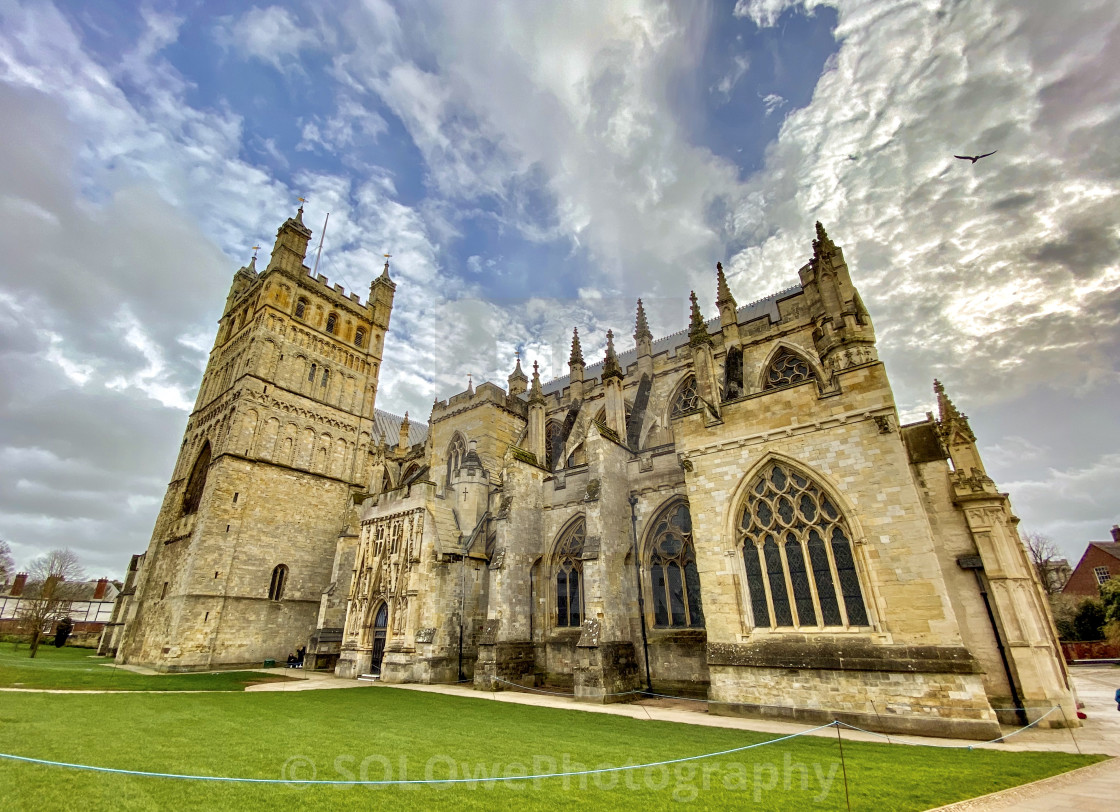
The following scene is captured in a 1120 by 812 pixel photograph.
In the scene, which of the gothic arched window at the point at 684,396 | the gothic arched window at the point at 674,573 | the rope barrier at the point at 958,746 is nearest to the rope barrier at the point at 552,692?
the gothic arched window at the point at 674,573

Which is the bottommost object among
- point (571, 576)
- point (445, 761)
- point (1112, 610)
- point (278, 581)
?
point (445, 761)

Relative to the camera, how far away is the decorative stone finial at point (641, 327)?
2458 centimetres

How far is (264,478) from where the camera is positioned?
26.5 metres

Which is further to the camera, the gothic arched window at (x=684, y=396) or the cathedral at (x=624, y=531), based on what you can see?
the gothic arched window at (x=684, y=396)

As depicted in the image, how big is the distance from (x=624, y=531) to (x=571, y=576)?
10.4 feet

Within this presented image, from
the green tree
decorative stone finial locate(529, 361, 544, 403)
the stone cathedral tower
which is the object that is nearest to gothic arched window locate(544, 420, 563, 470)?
decorative stone finial locate(529, 361, 544, 403)

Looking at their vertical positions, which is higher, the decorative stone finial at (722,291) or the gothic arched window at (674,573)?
the decorative stone finial at (722,291)

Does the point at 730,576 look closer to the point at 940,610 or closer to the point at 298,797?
the point at 940,610

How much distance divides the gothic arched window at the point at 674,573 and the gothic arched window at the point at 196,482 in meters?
24.4

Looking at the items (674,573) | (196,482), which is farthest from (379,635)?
(196,482)

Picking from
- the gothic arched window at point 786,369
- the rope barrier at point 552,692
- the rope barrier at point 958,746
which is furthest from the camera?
the gothic arched window at point 786,369

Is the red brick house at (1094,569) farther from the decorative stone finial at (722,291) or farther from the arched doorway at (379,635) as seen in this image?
the arched doorway at (379,635)

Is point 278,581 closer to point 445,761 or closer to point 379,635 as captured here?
point 379,635

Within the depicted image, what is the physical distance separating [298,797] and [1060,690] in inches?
539
